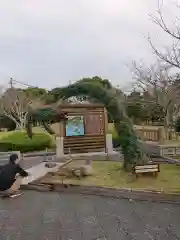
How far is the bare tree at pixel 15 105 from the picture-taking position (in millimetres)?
29975

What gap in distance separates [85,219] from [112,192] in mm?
1952

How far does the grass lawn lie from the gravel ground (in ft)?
4.20

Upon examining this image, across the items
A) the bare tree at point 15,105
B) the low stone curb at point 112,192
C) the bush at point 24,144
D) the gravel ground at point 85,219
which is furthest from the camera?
the bare tree at point 15,105

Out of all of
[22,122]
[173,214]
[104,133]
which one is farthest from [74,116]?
[22,122]

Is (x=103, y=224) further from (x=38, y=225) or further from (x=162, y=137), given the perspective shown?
(x=162, y=137)

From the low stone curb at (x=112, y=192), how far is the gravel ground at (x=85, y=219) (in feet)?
0.85

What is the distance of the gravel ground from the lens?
5188 millimetres

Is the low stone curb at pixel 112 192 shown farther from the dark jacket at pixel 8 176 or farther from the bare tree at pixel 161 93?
the bare tree at pixel 161 93

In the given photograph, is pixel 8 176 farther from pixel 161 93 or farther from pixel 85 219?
pixel 161 93

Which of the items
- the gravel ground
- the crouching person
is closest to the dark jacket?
the crouching person

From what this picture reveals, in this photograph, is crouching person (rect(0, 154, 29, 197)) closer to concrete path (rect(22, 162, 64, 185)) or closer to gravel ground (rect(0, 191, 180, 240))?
A: gravel ground (rect(0, 191, 180, 240))

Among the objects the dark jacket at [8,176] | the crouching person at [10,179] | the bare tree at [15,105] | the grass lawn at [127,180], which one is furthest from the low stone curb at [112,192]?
the bare tree at [15,105]

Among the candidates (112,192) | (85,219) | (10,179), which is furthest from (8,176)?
(85,219)

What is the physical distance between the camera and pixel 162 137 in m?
18.4
